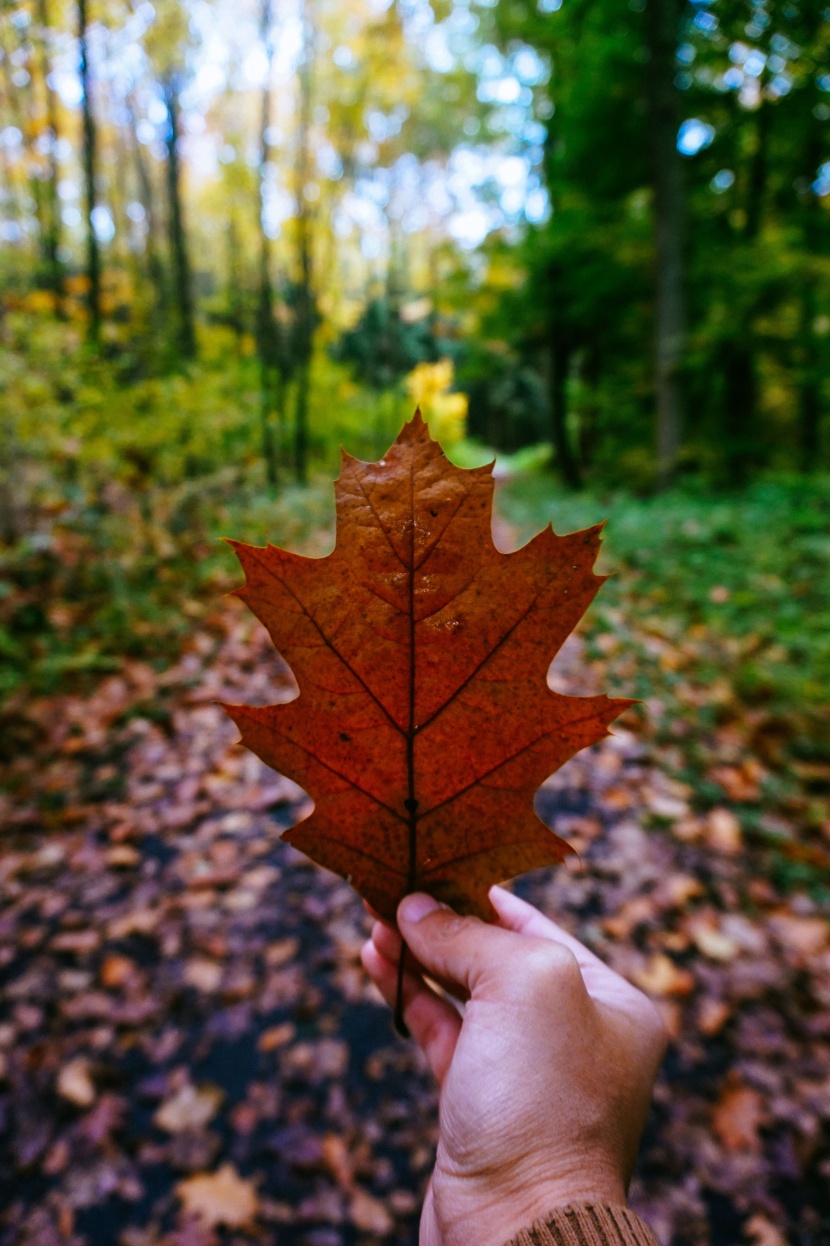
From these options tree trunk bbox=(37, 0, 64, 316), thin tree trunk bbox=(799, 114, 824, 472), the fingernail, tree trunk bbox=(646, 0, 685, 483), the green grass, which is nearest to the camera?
the fingernail

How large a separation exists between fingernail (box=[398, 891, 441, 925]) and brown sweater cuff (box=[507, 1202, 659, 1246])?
1.34ft

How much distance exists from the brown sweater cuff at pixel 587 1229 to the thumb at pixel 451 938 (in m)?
0.30

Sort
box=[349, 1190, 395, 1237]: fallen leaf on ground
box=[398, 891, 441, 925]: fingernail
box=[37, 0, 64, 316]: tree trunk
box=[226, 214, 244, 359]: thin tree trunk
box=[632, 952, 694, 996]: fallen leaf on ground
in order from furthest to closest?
box=[226, 214, 244, 359]: thin tree trunk < box=[37, 0, 64, 316]: tree trunk < box=[632, 952, 694, 996]: fallen leaf on ground < box=[349, 1190, 395, 1237]: fallen leaf on ground < box=[398, 891, 441, 925]: fingernail

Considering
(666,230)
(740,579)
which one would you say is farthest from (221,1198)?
(666,230)

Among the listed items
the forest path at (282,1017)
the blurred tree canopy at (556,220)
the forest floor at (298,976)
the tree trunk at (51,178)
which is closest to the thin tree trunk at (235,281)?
the blurred tree canopy at (556,220)

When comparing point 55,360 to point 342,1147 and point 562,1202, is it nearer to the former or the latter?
point 342,1147

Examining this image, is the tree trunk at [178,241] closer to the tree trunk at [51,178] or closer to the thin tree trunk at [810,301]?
the tree trunk at [51,178]

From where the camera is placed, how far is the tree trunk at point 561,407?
11860mm

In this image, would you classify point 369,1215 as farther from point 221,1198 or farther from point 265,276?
point 265,276

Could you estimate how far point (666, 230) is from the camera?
7316mm

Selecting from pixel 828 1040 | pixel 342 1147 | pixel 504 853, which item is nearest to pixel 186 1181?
pixel 342 1147

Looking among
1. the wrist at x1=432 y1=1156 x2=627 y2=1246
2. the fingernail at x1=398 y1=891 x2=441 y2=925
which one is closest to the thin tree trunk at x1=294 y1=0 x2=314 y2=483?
the fingernail at x1=398 y1=891 x2=441 y2=925

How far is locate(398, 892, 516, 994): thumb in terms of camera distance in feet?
3.13

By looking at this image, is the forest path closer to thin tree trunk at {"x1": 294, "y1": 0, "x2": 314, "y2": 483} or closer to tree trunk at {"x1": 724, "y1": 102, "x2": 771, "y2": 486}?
tree trunk at {"x1": 724, "y1": 102, "x2": 771, "y2": 486}
